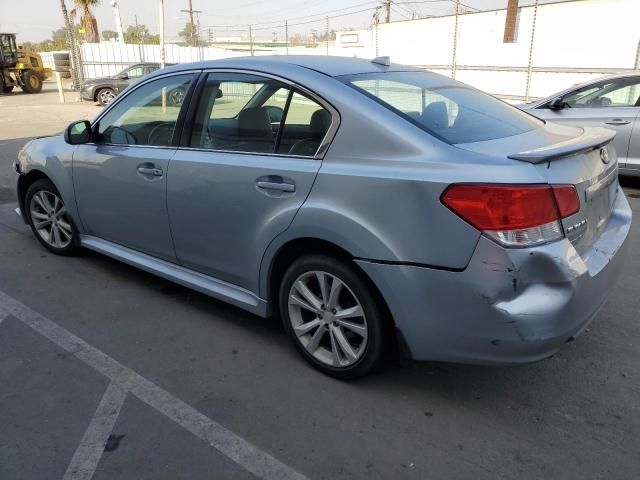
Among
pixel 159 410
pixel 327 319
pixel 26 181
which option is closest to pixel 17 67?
pixel 26 181

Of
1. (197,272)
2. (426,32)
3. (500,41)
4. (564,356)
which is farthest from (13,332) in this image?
(426,32)

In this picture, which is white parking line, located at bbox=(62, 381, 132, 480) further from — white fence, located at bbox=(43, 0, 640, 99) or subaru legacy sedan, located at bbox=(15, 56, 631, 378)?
white fence, located at bbox=(43, 0, 640, 99)

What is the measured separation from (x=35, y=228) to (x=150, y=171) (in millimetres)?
2048

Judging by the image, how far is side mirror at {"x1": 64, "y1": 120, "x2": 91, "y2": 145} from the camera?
4.14m

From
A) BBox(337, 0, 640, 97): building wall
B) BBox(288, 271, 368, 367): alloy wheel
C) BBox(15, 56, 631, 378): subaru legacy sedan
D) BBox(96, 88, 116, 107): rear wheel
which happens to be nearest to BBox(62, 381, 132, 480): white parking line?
BBox(15, 56, 631, 378): subaru legacy sedan

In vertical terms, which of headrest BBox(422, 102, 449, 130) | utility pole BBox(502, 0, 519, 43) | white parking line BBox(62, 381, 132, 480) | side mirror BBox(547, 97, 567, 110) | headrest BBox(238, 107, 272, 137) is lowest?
white parking line BBox(62, 381, 132, 480)

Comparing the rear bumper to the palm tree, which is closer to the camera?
the rear bumper

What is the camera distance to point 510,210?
2.27 metres

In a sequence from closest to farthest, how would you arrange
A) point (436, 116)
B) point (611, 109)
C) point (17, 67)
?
point (436, 116)
point (611, 109)
point (17, 67)

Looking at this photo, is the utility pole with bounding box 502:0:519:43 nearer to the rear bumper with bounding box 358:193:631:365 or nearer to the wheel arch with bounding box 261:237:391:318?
the wheel arch with bounding box 261:237:391:318

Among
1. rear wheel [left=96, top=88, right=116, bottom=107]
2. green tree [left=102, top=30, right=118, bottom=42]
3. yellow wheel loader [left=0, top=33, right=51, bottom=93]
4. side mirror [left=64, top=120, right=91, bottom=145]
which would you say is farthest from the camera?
green tree [left=102, top=30, right=118, bottom=42]

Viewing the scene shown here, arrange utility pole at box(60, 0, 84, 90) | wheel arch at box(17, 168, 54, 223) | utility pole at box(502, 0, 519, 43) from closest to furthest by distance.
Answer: wheel arch at box(17, 168, 54, 223)
utility pole at box(502, 0, 519, 43)
utility pole at box(60, 0, 84, 90)

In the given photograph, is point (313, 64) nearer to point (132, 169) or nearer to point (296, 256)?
point (296, 256)

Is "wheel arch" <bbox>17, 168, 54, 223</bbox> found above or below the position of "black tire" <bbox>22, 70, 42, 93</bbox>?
above
